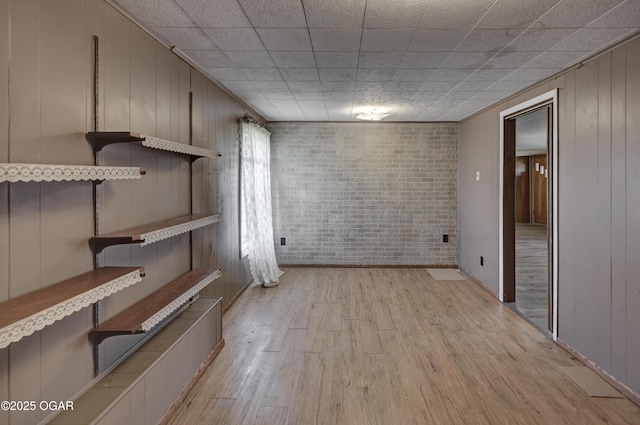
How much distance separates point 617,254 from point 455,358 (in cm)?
141

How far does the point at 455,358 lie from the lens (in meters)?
2.97

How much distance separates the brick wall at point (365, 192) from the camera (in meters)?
6.20

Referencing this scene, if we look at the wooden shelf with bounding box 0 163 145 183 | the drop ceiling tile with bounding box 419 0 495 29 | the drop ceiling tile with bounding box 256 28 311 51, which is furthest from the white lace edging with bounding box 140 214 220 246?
the drop ceiling tile with bounding box 419 0 495 29

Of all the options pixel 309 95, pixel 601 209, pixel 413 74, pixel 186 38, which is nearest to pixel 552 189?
pixel 601 209

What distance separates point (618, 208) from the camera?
8.36ft

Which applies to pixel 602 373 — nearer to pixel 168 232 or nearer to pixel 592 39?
pixel 592 39

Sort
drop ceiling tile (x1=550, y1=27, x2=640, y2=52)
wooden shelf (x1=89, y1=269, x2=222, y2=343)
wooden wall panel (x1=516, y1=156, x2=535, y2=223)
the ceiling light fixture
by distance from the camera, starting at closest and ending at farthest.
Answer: wooden shelf (x1=89, y1=269, x2=222, y2=343), drop ceiling tile (x1=550, y1=27, x2=640, y2=52), the ceiling light fixture, wooden wall panel (x1=516, y1=156, x2=535, y2=223)

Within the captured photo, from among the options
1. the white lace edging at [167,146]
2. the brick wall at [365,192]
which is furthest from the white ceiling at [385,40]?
the brick wall at [365,192]

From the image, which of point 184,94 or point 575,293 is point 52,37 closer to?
point 184,94

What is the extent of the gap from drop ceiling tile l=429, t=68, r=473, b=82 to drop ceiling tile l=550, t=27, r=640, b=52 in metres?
0.76

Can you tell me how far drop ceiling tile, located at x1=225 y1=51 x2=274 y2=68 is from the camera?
2.88 metres

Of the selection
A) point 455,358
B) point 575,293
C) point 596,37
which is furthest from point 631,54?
point 455,358

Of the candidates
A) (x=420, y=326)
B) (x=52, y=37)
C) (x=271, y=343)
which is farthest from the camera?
(x=420, y=326)

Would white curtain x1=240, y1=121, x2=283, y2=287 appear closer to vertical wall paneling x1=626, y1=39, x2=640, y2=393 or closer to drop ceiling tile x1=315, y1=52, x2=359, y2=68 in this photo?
drop ceiling tile x1=315, y1=52, x2=359, y2=68
